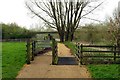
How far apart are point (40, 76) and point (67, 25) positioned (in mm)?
42675

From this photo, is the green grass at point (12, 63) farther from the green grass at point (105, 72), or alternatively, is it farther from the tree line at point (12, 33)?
the tree line at point (12, 33)

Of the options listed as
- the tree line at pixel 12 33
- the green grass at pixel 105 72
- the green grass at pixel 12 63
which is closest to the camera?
the green grass at pixel 105 72

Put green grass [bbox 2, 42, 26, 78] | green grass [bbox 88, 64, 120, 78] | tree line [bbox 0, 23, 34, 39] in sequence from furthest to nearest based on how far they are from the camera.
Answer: tree line [bbox 0, 23, 34, 39] → green grass [bbox 2, 42, 26, 78] → green grass [bbox 88, 64, 120, 78]

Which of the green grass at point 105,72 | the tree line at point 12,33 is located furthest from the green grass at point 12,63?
the tree line at point 12,33

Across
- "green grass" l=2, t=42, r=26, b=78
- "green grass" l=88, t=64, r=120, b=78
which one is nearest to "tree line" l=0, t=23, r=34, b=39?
"green grass" l=2, t=42, r=26, b=78

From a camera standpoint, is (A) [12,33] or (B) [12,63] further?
(A) [12,33]

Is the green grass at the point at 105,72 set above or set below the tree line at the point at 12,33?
below

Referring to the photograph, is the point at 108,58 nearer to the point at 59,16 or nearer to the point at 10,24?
the point at 59,16

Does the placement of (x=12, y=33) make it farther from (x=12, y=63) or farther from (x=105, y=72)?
(x=105, y=72)

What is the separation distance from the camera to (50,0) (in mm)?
53688

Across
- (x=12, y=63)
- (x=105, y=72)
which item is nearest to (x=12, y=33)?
(x=12, y=63)

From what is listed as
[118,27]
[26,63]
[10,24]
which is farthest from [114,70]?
[10,24]

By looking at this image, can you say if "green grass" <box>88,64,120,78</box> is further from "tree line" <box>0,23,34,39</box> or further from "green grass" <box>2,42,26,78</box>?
"tree line" <box>0,23,34,39</box>

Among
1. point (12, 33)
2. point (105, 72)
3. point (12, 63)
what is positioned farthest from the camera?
point (12, 33)
